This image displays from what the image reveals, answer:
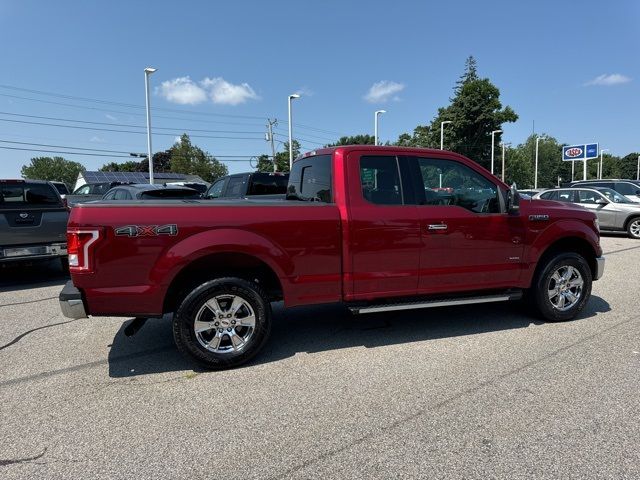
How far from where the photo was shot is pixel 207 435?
306 cm

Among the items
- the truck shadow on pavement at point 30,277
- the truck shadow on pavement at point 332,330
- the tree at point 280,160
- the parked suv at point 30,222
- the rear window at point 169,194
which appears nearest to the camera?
the truck shadow on pavement at point 332,330

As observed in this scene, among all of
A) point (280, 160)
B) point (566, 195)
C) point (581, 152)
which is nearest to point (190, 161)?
point (280, 160)

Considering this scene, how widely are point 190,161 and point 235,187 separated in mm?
54834

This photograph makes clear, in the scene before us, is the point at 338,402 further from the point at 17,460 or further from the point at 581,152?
the point at 581,152

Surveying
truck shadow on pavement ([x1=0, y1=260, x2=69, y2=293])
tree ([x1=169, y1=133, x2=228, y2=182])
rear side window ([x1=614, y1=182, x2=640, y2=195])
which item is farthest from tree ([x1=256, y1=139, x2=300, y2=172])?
truck shadow on pavement ([x1=0, y1=260, x2=69, y2=293])

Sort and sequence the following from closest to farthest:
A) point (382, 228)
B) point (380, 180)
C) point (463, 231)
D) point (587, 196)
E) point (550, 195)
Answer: point (382, 228) → point (380, 180) → point (463, 231) → point (587, 196) → point (550, 195)

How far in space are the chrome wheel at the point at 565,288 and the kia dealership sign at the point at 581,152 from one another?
44.7 metres

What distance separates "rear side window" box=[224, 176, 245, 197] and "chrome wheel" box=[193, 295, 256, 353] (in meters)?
6.31

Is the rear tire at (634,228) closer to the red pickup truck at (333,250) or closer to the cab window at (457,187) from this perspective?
the red pickup truck at (333,250)

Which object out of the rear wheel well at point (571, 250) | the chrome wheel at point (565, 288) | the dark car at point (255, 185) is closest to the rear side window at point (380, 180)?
the rear wheel well at point (571, 250)

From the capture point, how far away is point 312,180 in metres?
5.10

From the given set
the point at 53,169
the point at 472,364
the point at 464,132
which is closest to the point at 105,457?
the point at 472,364

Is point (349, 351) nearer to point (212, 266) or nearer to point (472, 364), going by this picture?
point (472, 364)

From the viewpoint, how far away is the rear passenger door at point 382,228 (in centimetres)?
447
